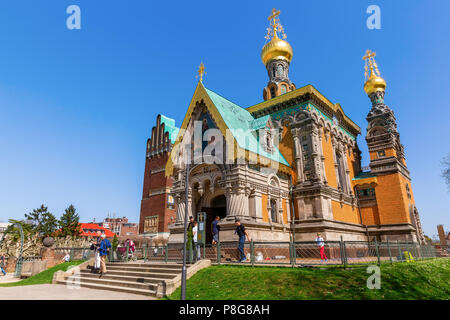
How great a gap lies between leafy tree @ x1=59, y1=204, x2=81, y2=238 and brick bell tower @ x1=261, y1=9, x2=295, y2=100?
4043 centimetres

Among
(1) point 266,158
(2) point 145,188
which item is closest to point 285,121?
(1) point 266,158

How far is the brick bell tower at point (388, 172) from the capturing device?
85.1ft

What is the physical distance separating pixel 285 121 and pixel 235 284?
742 inches

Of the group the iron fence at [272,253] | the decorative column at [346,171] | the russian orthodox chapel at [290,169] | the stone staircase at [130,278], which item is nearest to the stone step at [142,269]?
the stone staircase at [130,278]

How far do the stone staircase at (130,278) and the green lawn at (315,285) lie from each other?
5.12 ft

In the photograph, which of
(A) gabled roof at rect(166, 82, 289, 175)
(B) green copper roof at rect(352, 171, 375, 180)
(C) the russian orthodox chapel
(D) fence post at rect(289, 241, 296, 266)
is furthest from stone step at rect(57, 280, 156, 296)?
(B) green copper roof at rect(352, 171, 375, 180)

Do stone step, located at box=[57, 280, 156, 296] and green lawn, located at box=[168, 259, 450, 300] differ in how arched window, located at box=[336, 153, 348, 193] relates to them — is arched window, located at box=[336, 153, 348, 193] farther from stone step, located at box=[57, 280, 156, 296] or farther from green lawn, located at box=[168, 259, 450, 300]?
stone step, located at box=[57, 280, 156, 296]

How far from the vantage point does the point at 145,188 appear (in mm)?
48312

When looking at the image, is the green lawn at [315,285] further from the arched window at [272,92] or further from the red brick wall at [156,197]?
the red brick wall at [156,197]

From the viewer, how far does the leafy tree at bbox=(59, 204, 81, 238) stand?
4905cm

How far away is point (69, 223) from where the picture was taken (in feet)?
168
